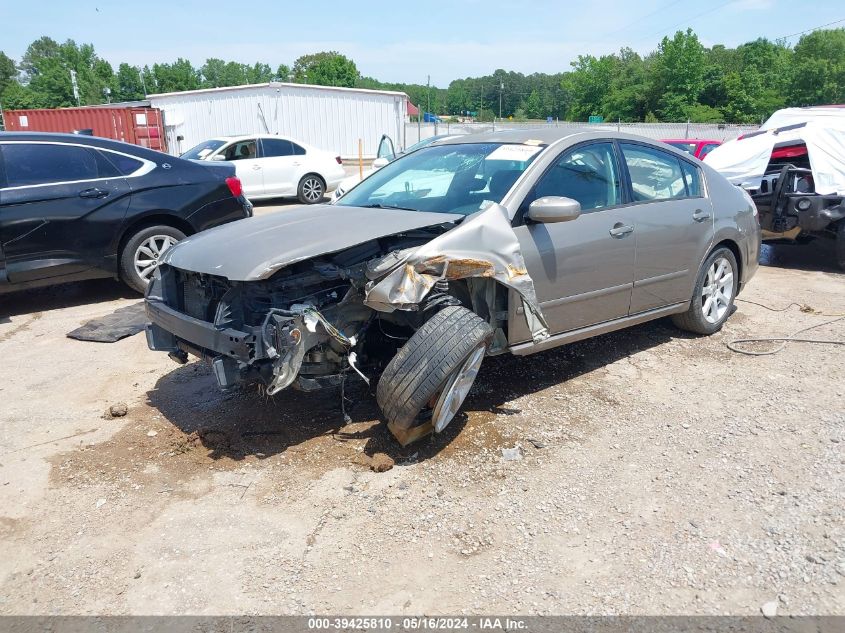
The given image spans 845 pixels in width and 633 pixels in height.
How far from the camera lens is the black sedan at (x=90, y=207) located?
19.9 ft

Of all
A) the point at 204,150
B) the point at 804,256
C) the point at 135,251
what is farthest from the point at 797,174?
the point at 204,150

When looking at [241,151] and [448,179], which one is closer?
[448,179]

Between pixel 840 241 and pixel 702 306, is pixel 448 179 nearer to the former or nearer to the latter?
pixel 702 306

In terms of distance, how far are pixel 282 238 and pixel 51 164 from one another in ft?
13.2

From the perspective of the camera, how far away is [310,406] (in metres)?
4.25

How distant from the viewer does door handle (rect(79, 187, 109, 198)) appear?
6.30 metres

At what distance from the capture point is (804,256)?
30.4 feet

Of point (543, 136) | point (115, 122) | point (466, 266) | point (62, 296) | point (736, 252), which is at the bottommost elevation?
point (62, 296)

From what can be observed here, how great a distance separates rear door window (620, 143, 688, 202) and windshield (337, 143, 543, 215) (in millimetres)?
877

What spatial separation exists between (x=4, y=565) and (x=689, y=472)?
128 inches

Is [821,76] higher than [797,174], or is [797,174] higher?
[821,76]

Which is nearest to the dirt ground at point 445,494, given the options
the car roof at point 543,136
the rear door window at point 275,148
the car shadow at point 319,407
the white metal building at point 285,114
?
the car shadow at point 319,407

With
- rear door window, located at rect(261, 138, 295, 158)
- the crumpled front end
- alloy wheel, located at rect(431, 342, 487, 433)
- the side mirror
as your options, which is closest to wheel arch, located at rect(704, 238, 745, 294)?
the side mirror

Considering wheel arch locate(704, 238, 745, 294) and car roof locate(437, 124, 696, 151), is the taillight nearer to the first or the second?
car roof locate(437, 124, 696, 151)
